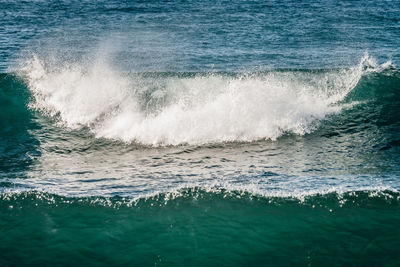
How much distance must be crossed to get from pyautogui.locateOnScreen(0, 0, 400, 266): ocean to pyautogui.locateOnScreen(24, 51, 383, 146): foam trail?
0.16ft

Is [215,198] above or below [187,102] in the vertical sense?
below

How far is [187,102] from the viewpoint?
37.9ft

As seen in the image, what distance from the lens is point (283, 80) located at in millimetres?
13062

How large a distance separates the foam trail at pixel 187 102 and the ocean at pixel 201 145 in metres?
0.05

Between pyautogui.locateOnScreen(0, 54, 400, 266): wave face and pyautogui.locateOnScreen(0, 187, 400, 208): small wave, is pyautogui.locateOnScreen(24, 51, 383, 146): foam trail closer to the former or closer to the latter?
pyautogui.locateOnScreen(0, 54, 400, 266): wave face

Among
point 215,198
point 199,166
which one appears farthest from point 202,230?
point 199,166

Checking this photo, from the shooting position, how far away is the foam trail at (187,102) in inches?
406

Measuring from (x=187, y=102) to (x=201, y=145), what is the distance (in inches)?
85.6

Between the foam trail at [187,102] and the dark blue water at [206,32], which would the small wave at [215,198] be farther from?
the dark blue water at [206,32]

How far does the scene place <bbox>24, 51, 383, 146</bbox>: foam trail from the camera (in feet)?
33.9

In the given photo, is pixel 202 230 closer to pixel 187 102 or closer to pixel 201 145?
pixel 201 145

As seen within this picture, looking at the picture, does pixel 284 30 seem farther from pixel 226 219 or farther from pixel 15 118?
pixel 226 219

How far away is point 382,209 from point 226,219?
2.43 metres

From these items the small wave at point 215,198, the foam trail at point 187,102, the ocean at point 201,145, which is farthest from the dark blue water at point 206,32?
the small wave at point 215,198
